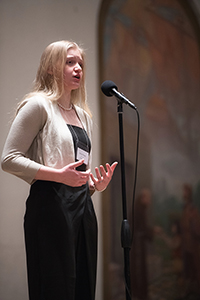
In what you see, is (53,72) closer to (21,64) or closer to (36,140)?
(36,140)

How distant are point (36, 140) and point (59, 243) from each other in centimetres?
54

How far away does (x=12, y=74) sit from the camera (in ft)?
9.92

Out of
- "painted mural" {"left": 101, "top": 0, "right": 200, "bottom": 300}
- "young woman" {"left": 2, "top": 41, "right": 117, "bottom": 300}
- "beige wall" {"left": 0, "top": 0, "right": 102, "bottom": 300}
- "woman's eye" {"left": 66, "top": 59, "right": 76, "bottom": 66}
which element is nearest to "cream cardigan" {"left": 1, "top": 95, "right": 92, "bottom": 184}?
"young woman" {"left": 2, "top": 41, "right": 117, "bottom": 300}

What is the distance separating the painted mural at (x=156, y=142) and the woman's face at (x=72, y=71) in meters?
1.39

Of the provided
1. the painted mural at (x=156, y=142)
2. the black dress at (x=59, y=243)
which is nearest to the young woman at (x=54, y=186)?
the black dress at (x=59, y=243)

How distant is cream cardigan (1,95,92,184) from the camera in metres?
1.63

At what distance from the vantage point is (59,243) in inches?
62.3

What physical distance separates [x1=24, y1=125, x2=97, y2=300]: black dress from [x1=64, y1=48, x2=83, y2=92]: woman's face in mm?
597

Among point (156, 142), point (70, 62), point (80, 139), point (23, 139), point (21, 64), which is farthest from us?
point (156, 142)

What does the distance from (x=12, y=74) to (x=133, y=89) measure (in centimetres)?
125

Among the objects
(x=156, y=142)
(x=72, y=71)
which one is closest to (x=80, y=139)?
(x=72, y=71)

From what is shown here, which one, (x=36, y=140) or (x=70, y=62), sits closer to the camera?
(x=36, y=140)

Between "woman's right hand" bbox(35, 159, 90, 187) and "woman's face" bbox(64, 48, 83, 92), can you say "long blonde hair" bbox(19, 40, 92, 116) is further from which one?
"woman's right hand" bbox(35, 159, 90, 187)

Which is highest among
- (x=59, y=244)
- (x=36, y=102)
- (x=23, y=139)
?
(x=36, y=102)
